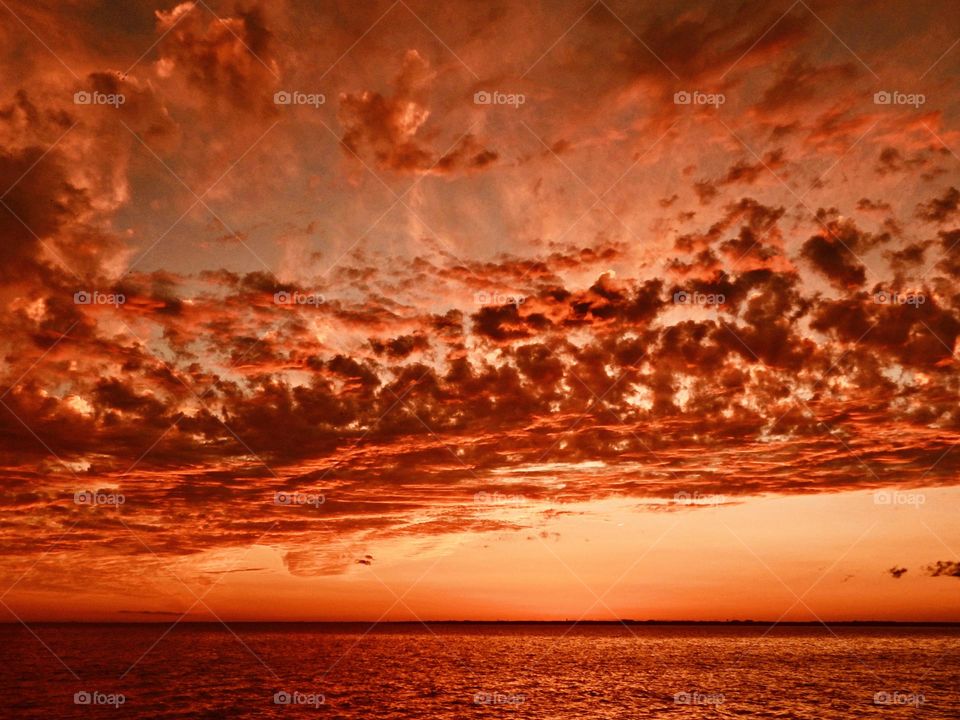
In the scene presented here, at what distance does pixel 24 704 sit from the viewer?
160 feet

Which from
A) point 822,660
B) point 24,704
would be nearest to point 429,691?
point 24,704

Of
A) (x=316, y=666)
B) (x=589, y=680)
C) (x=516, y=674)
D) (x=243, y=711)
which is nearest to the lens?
(x=243, y=711)

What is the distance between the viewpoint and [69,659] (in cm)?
9256

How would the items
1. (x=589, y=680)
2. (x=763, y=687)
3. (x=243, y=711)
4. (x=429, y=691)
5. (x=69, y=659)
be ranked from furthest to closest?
(x=69, y=659), (x=589, y=680), (x=763, y=687), (x=429, y=691), (x=243, y=711)

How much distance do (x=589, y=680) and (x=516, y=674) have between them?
31.3 feet

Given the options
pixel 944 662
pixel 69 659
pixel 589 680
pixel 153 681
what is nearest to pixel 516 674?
pixel 589 680

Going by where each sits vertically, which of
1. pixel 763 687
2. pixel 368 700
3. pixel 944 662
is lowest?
pixel 944 662

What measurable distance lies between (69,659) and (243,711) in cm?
6135

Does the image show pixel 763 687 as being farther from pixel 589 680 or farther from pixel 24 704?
pixel 24 704

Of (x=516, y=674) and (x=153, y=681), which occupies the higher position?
(x=153, y=681)

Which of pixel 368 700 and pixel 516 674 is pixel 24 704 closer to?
pixel 368 700

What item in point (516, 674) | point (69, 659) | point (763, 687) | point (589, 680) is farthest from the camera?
point (69, 659)

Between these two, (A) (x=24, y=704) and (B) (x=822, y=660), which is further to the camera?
(B) (x=822, y=660)

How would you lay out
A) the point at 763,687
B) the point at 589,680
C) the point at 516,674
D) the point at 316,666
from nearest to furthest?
1. the point at 763,687
2. the point at 589,680
3. the point at 516,674
4. the point at 316,666
